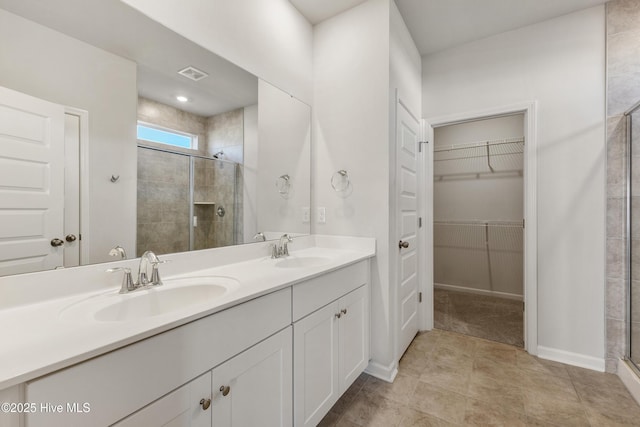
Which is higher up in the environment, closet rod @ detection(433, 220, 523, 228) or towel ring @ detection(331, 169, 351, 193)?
towel ring @ detection(331, 169, 351, 193)

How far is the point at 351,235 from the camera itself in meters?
2.00

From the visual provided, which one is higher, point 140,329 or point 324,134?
point 324,134

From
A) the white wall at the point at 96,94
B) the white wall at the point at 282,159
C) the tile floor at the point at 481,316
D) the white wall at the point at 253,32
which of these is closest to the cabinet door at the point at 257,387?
the white wall at the point at 96,94

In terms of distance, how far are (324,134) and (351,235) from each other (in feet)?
2.66

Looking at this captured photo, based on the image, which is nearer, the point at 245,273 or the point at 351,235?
the point at 245,273

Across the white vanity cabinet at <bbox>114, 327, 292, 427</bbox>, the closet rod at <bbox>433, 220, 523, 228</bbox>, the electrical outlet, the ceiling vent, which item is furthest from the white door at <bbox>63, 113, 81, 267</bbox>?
the closet rod at <bbox>433, 220, 523, 228</bbox>

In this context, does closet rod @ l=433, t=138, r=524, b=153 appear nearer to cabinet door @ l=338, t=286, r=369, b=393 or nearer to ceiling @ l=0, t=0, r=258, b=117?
cabinet door @ l=338, t=286, r=369, b=393

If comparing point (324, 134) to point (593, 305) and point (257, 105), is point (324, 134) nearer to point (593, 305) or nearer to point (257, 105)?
point (257, 105)

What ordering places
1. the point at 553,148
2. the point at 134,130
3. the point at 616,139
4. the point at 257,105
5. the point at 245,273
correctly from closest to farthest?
1. the point at 134,130
2. the point at 245,273
3. the point at 257,105
4. the point at 616,139
5. the point at 553,148

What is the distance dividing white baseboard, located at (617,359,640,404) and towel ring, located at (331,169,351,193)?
7.06 ft

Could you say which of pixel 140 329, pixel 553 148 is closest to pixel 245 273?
pixel 140 329

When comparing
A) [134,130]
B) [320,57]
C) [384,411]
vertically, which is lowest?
[384,411]

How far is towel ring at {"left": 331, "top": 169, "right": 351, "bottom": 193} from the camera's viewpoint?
6.61ft

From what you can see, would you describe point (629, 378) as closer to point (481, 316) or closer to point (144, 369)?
point (481, 316)
